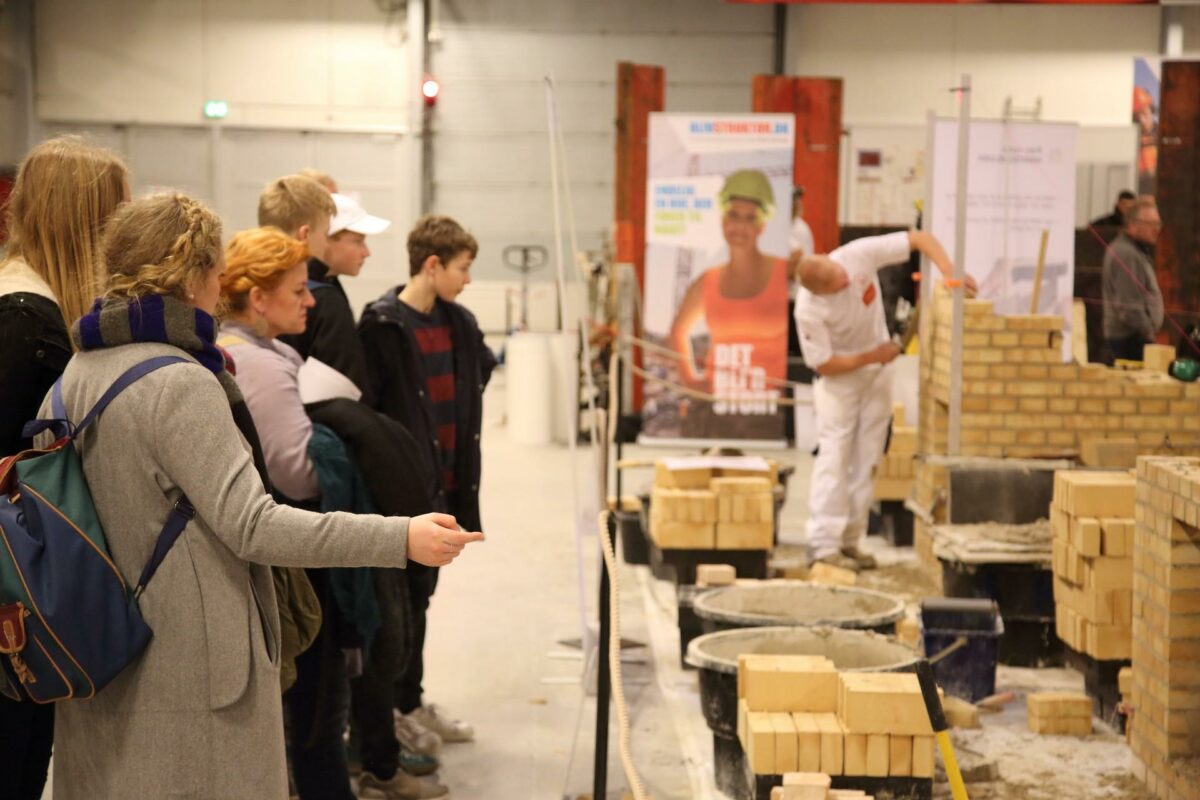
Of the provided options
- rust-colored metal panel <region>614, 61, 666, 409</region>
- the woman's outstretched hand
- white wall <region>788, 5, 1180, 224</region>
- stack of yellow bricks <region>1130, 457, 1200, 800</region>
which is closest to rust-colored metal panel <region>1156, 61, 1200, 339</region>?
stack of yellow bricks <region>1130, 457, 1200, 800</region>

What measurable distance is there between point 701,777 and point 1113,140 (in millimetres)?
11627

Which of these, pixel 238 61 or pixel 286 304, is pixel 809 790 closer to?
pixel 286 304

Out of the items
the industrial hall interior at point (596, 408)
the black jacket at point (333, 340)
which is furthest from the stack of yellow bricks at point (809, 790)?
the black jacket at point (333, 340)

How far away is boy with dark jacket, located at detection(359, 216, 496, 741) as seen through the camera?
429 cm

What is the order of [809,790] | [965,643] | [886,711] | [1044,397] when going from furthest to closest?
1. [1044,397]
2. [965,643]
3. [886,711]
4. [809,790]

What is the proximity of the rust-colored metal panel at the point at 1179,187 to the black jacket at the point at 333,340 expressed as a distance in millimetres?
4464

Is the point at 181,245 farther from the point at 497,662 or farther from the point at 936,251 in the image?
the point at 936,251

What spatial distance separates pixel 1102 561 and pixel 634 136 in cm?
797

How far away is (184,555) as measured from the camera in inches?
86.4

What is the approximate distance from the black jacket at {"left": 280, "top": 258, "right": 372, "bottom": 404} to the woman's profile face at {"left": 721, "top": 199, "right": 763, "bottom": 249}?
7109mm

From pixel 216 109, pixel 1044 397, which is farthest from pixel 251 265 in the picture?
pixel 216 109

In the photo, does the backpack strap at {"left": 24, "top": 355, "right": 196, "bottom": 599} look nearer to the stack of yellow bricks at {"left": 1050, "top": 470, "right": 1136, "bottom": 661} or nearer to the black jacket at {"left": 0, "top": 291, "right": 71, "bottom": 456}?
the black jacket at {"left": 0, "top": 291, "right": 71, "bottom": 456}

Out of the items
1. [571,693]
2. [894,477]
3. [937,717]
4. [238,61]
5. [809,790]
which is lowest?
[571,693]

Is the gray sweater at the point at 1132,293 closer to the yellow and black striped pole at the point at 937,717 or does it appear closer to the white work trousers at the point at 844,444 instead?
the white work trousers at the point at 844,444
